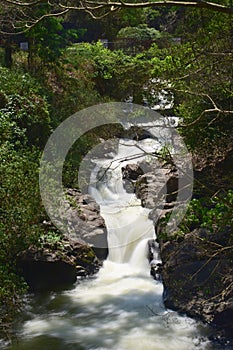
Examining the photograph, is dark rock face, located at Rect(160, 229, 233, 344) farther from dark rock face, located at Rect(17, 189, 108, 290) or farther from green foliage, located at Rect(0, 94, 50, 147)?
green foliage, located at Rect(0, 94, 50, 147)

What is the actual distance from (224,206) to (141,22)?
2320 centimetres

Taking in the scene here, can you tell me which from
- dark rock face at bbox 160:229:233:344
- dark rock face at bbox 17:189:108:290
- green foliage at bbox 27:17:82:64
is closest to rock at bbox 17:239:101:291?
dark rock face at bbox 17:189:108:290

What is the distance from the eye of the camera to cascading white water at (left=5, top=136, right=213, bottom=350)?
7.65m

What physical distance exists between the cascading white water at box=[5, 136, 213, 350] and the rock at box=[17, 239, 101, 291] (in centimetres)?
33

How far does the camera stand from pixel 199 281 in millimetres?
8234

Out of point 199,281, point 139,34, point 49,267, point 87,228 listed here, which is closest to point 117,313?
point 199,281

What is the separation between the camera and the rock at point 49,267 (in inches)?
380

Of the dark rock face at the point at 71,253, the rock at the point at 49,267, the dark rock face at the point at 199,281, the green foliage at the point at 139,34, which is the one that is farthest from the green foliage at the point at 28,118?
the green foliage at the point at 139,34

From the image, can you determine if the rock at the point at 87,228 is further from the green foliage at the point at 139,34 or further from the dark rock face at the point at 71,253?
the green foliage at the point at 139,34

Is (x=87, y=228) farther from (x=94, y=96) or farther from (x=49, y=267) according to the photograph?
(x=94, y=96)

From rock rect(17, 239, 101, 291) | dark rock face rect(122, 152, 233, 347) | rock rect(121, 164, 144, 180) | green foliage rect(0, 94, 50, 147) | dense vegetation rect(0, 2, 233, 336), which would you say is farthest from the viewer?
rock rect(121, 164, 144, 180)

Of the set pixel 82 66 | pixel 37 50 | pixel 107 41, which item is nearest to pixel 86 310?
pixel 37 50

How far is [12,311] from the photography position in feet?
22.7

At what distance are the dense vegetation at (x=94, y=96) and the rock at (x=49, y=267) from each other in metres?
0.96
